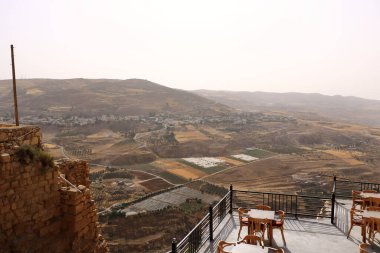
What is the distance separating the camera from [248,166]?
1868 inches

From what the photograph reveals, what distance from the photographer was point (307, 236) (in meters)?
9.44

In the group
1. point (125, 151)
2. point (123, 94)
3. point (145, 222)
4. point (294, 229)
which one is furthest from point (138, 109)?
point (294, 229)

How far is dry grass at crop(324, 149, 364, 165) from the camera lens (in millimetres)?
50541

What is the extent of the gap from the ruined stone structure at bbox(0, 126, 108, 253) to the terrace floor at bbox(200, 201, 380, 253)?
3197mm

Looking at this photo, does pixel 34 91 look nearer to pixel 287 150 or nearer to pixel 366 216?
pixel 287 150

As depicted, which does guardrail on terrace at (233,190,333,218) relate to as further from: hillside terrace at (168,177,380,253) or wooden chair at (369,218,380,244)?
wooden chair at (369,218,380,244)

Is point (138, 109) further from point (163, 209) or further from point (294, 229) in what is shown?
point (294, 229)

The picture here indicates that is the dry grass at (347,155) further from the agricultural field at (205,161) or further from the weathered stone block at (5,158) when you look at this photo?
the weathered stone block at (5,158)

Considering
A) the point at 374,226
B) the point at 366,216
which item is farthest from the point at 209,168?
the point at 366,216

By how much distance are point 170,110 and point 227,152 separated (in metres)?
46.9

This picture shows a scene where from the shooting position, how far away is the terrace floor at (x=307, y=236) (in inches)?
341

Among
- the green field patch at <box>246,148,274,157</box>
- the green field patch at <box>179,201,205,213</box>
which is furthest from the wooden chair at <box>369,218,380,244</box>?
the green field patch at <box>246,148,274,157</box>

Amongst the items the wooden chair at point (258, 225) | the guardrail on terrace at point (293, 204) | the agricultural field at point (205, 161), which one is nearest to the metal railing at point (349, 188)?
the guardrail on terrace at point (293, 204)

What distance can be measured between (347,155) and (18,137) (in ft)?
192
